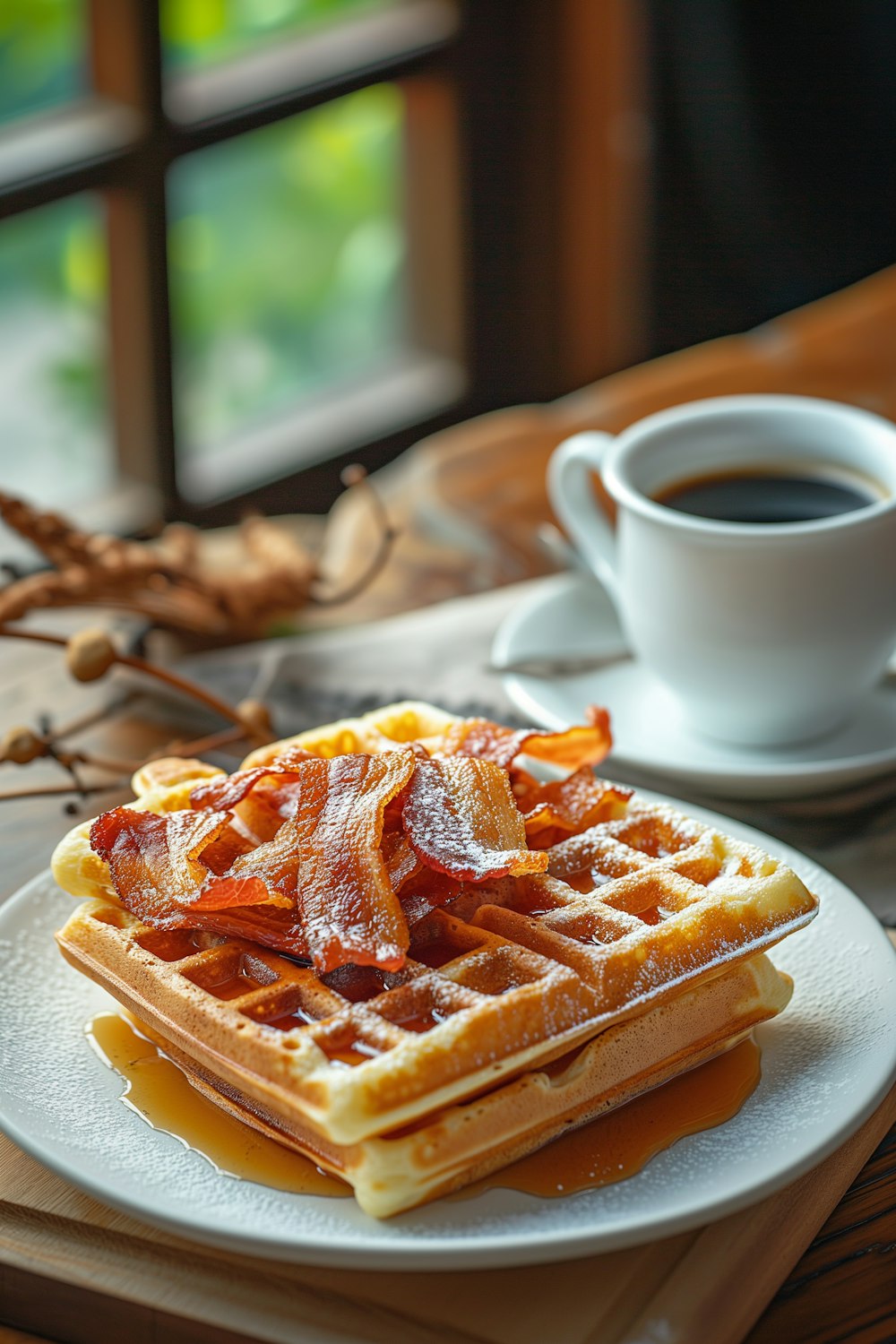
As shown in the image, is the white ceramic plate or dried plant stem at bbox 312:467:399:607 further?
dried plant stem at bbox 312:467:399:607

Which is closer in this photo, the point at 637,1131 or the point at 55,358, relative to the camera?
the point at 637,1131

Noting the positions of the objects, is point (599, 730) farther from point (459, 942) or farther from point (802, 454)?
point (802, 454)

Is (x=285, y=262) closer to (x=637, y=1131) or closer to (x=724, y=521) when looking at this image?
(x=724, y=521)

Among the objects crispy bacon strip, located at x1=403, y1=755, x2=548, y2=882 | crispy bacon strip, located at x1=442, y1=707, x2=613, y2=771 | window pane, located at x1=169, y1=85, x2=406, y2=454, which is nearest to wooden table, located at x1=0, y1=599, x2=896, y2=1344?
crispy bacon strip, located at x1=403, y1=755, x2=548, y2=882

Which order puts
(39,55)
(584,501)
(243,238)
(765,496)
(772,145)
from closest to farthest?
1. (765,496)
2. (584,501)
3. (39,55)
4. (243,238)
5. (772,145)

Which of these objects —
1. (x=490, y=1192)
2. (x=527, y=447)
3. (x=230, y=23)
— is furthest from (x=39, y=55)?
(x=490, y=1192)

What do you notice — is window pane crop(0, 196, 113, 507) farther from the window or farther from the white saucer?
the white saucer
